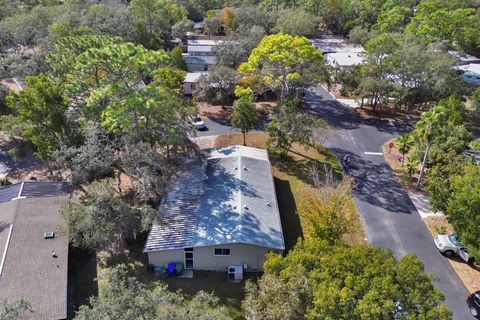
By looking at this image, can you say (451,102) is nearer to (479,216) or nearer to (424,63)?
(424,63)

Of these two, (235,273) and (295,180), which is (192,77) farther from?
(235,273)

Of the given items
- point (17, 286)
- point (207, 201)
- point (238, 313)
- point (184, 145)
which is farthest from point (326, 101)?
point (17, 286)

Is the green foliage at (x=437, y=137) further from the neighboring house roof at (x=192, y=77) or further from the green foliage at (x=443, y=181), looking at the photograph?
the neighboring house roof at (x=192, y=77)

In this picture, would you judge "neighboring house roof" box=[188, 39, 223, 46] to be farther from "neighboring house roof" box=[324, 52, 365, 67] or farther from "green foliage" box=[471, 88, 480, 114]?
"green foliage" box=[471, 88, 480, 114]

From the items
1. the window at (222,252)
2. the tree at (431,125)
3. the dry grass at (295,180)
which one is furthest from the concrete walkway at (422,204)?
the window at (222,252)

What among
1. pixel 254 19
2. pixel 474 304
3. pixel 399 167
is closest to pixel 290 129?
pixel 399 167
